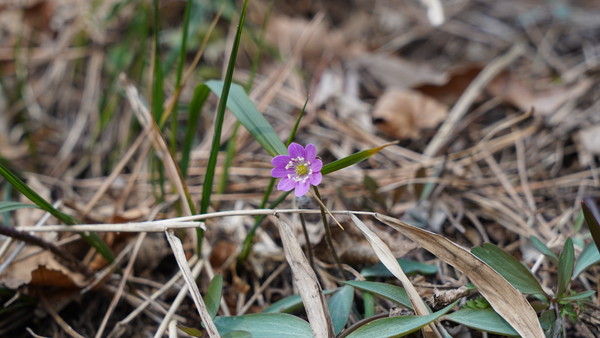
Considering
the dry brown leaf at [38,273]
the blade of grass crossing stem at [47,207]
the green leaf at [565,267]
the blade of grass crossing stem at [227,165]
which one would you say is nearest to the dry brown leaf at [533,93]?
the green leaf at [565,267]

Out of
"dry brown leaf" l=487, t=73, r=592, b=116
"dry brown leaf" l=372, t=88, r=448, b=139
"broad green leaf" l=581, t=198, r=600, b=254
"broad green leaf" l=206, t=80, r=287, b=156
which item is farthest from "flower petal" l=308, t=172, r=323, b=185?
"dry brown leaf" l=487, t=73, r=592, b=116

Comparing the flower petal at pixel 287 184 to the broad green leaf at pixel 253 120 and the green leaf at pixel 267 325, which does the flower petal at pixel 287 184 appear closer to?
the broad green leaf at pixel 253 120

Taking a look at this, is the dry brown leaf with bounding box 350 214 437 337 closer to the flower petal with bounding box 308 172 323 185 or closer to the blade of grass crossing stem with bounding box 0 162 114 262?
the flower petal with bounding box 308 172 323 185

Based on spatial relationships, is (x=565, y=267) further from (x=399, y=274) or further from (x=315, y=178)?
(x=315, y=178)

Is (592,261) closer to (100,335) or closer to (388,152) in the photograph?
(388,152)

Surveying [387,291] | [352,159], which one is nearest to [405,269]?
[387,291]

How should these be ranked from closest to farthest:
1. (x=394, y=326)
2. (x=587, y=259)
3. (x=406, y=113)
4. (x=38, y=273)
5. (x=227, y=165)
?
(x=394, y=326) → (x=587, y=259) → (x=38, y=273) → (x=227, y=165) → (x=406, y=113)
